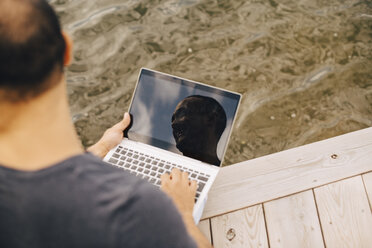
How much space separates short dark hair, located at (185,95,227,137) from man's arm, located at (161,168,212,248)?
29 centimetres

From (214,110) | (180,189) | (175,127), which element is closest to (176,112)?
(175,127)

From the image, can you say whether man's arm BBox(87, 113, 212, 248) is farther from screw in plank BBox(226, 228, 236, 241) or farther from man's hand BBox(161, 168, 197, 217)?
screw in plank BBox(226, 228, 236, 241)

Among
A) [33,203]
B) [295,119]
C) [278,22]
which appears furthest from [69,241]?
[278,22]

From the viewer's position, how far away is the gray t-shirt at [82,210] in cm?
64

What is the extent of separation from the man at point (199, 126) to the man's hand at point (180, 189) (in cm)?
15

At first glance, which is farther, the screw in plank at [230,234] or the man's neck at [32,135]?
the screw in plank at [230,234]

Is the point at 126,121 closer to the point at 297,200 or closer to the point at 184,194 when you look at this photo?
the point at 184,194

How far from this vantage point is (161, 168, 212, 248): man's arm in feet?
4.05

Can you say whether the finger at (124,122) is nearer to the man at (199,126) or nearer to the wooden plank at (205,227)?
the man at (199,126)

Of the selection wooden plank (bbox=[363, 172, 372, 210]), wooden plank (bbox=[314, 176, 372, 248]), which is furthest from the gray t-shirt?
wooden plank (bbox=[363, 172, 372, 210])

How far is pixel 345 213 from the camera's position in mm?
1475

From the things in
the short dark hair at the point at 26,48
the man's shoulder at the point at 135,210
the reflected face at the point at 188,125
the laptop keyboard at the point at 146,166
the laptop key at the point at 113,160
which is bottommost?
the laptop keyboard at the point at 146,166

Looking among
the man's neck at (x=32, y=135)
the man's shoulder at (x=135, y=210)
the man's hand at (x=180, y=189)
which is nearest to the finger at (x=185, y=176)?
the man's hand at (x=180, y=189)

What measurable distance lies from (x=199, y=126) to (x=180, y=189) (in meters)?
0.35
